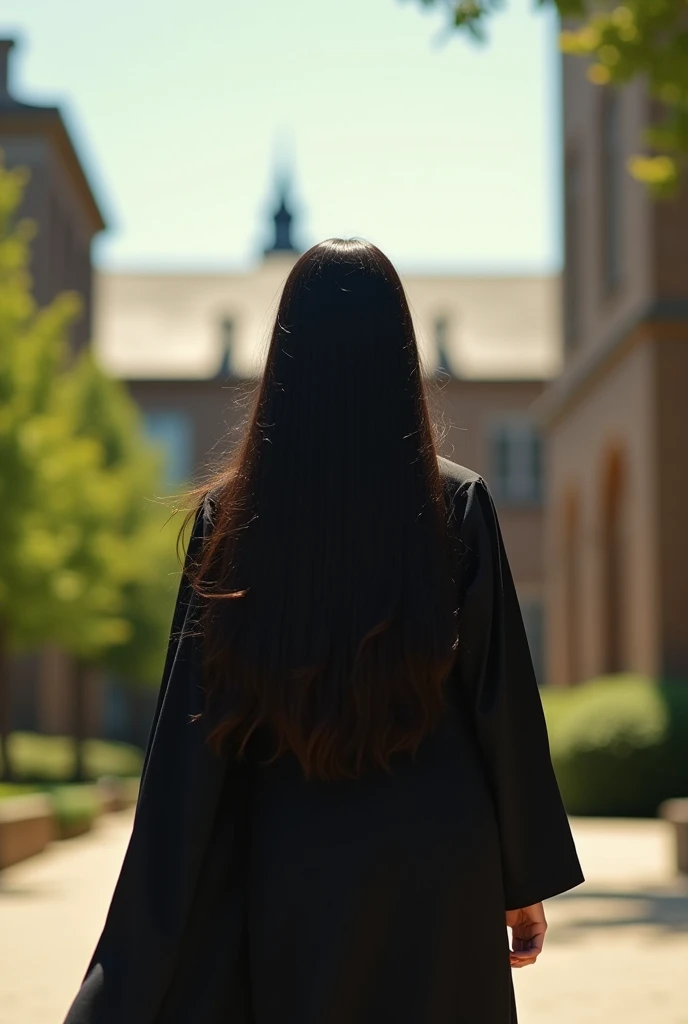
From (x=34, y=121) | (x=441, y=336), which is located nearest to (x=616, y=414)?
(x=34, y=121)

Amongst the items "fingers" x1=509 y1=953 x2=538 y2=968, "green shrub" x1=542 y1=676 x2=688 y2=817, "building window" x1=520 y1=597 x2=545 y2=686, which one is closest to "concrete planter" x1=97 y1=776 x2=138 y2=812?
"green shrub" x1=542 y1=676 x2=688 y2=817

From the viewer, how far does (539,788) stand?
2.84 metres

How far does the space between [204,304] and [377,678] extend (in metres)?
45.0

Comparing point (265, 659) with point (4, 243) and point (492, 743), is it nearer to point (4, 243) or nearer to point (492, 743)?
point (492, 743)

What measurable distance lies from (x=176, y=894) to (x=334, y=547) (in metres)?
0.59

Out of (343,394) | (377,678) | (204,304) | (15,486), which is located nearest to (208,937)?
(377,678)

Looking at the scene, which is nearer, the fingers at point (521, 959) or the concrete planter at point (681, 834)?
the fingers at point (521, 959)

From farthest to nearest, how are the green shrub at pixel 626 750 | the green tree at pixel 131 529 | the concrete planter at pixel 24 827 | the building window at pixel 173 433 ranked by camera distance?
the building window at pixel 173 433
the green tree at pixel 131 529
the green shrub at pixel 626 750
the concrete planter at pixel 24 827

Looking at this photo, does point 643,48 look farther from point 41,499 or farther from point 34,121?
point 34,121

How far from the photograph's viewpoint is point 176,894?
8.72 ft

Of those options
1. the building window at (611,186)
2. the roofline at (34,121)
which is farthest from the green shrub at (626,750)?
the roofline at (34,121)

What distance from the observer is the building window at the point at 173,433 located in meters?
43.6

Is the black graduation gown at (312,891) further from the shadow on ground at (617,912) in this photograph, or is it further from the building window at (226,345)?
the building window at (226,345)

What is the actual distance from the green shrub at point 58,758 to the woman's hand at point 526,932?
23464mm
